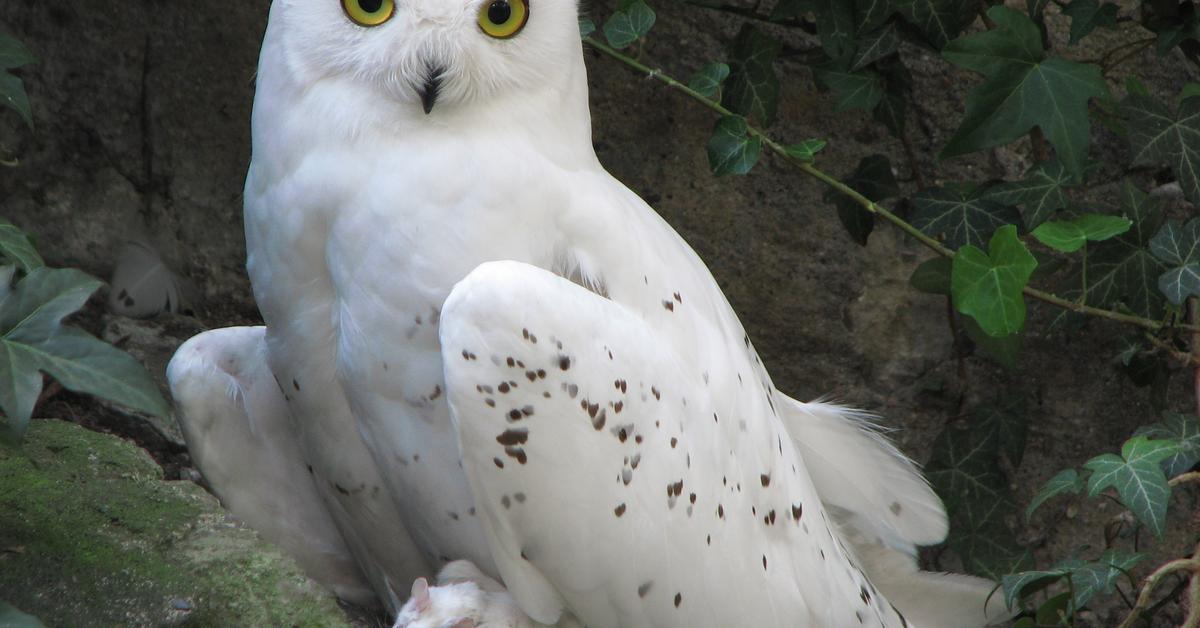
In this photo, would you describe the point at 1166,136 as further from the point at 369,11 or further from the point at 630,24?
the point at 369,11

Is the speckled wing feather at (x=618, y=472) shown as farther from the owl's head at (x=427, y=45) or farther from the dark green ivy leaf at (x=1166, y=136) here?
the dark green ivy leaf at (x=1166, y=136)

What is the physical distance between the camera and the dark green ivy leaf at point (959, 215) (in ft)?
9.52

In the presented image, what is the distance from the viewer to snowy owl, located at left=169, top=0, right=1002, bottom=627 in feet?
6.40

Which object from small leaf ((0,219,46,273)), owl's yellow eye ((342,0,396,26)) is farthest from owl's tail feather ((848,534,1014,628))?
small leaf ((0,219,46,273))

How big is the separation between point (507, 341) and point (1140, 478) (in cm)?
127

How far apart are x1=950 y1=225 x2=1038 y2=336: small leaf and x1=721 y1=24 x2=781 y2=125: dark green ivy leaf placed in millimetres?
681

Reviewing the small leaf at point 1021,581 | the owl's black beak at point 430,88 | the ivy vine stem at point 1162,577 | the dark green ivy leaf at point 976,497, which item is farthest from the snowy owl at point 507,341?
the dark green ivy leaf at point 976,497

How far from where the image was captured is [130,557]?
7.45ft

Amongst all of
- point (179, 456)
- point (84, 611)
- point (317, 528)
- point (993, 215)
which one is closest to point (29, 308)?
point (84, 611)

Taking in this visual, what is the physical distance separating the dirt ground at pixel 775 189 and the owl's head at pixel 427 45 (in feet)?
3.90

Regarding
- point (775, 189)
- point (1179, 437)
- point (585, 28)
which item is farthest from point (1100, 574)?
point (585, 28)

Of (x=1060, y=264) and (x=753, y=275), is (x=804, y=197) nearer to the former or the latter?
(x=753, y=275)

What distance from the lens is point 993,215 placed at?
2.89 metres

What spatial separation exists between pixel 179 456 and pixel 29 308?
4.56ft
